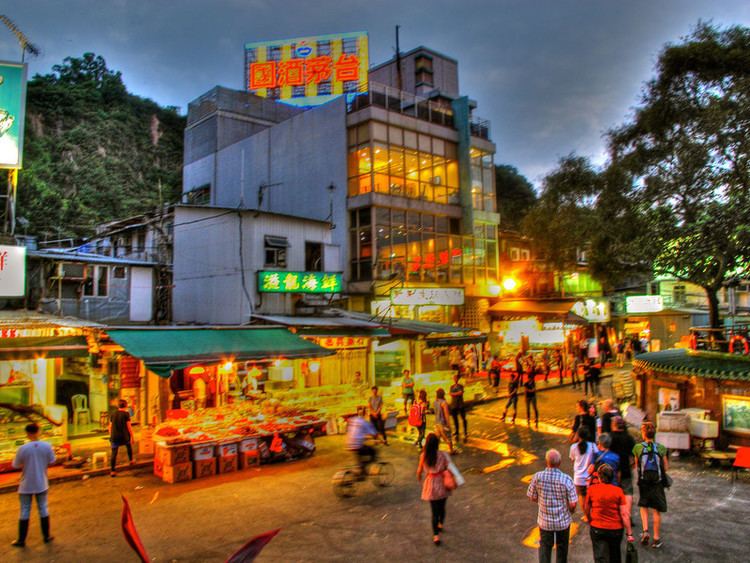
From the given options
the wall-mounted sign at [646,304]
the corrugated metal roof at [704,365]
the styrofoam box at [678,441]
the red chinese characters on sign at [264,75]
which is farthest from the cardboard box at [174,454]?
the red chinese characters on sign at [264,75]

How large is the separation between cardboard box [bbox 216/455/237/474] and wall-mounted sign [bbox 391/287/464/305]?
12.5 meters

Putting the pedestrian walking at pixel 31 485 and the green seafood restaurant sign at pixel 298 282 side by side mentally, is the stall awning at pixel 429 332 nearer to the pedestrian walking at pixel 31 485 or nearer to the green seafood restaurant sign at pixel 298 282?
the green seafood restaurant sign at pixel 298 282

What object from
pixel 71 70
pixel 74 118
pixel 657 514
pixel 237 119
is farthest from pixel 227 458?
pixel 71 70

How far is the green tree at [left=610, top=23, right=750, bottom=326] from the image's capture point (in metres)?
15.9

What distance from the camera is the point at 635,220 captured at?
18.9 meters

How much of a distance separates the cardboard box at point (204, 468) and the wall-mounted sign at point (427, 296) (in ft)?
42.5

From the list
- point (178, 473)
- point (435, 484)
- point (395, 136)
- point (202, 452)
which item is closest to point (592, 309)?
point (395, 136)

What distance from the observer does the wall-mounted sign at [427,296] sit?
2398 centimetres

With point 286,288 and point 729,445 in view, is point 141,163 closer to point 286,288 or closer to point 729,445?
point 286,288

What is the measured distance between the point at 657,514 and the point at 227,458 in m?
8.84

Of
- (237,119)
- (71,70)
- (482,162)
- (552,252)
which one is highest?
(71,70)

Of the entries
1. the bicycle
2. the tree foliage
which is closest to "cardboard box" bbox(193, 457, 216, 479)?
the bicycle

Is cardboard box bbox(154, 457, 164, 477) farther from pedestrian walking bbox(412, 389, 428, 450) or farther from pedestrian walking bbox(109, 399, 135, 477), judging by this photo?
pedestrian walking bbox(412, 389, 428, 450)

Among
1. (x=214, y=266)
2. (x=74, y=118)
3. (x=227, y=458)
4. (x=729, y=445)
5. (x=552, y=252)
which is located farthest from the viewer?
(x=74, y=118)
